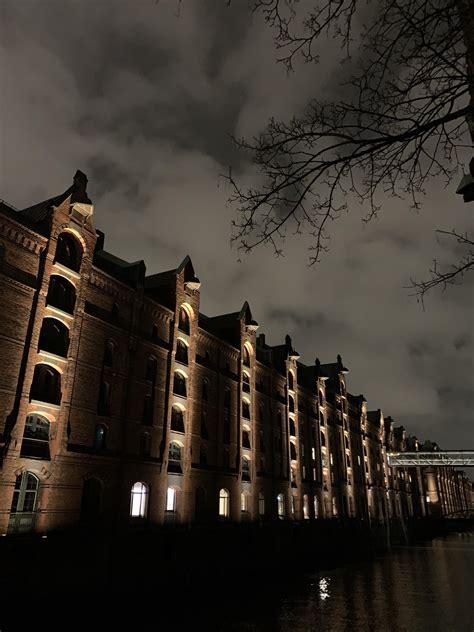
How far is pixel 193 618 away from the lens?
631 inches

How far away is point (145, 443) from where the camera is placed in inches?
1066

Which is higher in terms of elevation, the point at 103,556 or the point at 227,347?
the point at 227,347

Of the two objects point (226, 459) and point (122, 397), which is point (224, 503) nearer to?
point (226, 459)

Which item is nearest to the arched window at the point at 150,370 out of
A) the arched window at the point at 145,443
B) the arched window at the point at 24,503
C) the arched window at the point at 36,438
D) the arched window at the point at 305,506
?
the arched window at the point at 145,443

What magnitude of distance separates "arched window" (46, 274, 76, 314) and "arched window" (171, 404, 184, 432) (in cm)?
1015

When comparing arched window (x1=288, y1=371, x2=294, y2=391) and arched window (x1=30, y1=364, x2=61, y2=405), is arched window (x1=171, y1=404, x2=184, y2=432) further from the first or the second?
arched window (x1=288, y1=371, x2=294, y2=391)

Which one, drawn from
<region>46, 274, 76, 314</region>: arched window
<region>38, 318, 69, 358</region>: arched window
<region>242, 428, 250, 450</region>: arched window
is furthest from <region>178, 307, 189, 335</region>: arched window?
<region>242, 428, 250, 450</region>: arched window

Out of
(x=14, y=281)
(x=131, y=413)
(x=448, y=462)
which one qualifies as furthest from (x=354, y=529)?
(x=448, y=462)

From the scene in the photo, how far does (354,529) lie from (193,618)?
27996mm

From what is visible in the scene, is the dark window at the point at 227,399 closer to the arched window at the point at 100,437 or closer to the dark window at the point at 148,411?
the dark window at the point at 148,411

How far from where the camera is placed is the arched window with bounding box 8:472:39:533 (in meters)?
19.0

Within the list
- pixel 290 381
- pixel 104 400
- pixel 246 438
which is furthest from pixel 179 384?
pixel 290 381

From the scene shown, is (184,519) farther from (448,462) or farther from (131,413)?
(448,462)

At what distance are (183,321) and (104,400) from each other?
381 inches
